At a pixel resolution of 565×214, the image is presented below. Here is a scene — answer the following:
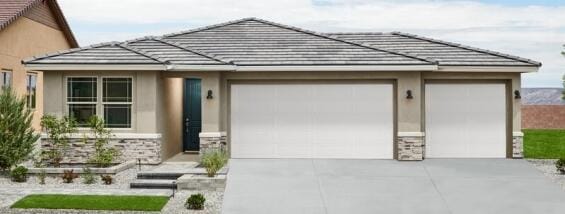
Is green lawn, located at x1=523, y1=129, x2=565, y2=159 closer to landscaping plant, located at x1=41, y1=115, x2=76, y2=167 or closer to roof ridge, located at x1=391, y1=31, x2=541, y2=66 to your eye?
roof ridge, located at x1=391, y1=31, x2=541, y2=66

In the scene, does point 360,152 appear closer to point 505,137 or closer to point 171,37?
point 505,137

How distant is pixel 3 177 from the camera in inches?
567

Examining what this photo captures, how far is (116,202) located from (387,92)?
867 centimetres

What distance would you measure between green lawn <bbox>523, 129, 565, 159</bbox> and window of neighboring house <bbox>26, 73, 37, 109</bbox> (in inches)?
856

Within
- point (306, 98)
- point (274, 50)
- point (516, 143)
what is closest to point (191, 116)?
point (274, 50)

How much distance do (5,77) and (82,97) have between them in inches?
395

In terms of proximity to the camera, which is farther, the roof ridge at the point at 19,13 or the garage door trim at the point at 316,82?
the roof ridge at the point at 19,13

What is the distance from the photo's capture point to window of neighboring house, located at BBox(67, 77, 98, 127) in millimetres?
16172

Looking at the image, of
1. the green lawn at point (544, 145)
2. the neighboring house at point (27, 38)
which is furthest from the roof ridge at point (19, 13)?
the green lawn at point (544, 145)

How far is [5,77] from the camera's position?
24141mm

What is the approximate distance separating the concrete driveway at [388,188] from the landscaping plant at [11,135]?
572 cm

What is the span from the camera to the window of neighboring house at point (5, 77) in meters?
23.7

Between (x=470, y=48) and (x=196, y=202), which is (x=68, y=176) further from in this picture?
(x=470, y=48)

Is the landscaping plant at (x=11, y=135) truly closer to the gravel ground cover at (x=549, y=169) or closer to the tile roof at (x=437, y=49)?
the tile roof at (x=437, y=49)
